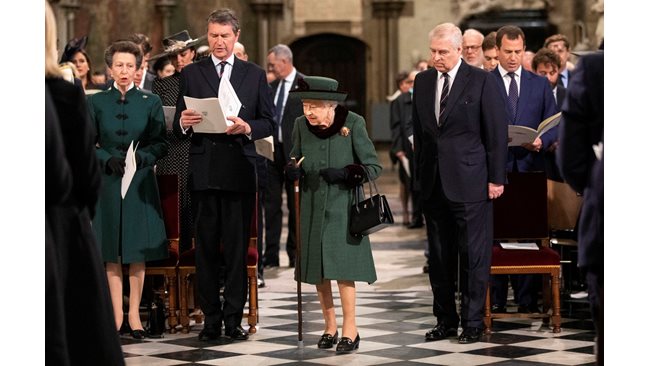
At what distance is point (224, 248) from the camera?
25.2 feet

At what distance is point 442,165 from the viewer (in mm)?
7492

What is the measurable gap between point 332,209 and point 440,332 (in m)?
1.06

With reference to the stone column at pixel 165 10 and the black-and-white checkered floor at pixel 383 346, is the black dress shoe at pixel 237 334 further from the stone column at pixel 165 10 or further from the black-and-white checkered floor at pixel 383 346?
the stone column at pixel 165 10

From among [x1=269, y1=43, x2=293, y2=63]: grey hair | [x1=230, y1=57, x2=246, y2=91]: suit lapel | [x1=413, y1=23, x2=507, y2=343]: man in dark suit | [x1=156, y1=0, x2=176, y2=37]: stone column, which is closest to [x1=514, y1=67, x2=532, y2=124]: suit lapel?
[x1=413, y1=23, x2=507, y2=343]: man in dark suit

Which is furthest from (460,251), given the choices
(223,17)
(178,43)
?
(178,43)

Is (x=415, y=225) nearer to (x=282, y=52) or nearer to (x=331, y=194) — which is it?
A: (x=282, y=52)

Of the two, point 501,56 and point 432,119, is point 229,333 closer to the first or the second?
point 432,119

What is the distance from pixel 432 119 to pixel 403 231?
25.9 feet

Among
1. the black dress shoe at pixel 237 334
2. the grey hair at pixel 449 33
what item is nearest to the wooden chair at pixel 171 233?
the black dress shoe at pixel 237 334

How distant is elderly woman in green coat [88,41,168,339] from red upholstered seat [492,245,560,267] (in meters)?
2.05

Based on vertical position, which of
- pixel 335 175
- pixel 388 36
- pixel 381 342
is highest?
pixel 388 36

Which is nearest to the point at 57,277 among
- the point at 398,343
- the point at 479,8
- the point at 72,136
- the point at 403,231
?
the point at 72,136

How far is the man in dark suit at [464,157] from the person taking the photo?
7.45 m

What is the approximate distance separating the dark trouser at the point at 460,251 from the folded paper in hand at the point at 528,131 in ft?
2.27
